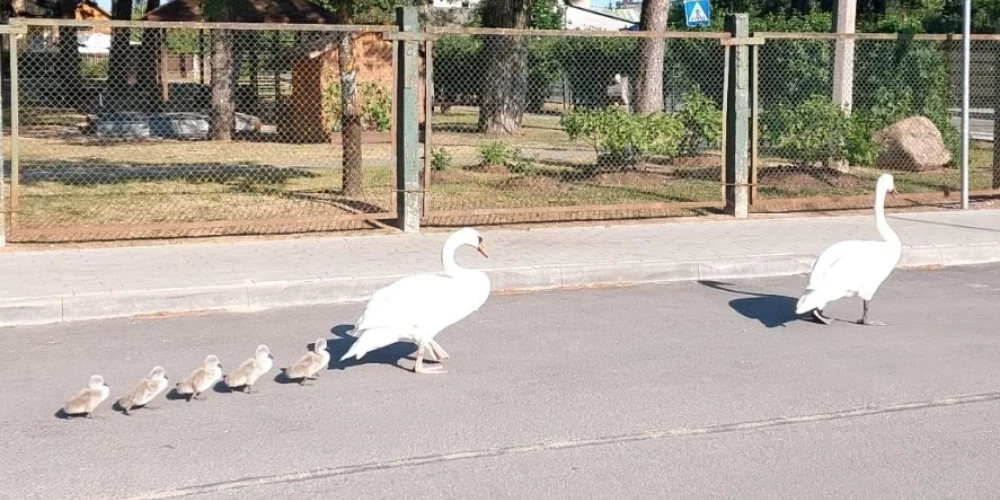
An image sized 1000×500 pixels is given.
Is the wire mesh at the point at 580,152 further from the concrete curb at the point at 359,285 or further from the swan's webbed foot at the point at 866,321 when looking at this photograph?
the swan's webbed foot at the point at 866,321

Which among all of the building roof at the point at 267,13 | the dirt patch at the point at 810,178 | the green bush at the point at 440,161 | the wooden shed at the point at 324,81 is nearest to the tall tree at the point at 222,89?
the building roof at the point at 267,13

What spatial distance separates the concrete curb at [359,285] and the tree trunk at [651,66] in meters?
8.41

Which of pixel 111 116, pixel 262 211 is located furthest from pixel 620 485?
pixel 111 116

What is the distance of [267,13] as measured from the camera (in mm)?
27312

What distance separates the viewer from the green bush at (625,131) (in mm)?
17422

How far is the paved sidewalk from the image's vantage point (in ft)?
31.8

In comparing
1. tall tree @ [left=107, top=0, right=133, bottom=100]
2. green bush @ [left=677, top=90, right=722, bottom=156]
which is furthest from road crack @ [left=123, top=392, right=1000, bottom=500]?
tall tree @ [left=107, top=0, right=133, bottom=100]

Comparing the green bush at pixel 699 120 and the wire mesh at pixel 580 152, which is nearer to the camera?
the wire mesh at pixel 580 152

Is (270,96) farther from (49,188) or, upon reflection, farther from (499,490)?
(499,490)

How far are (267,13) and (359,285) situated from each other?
18.3 meters

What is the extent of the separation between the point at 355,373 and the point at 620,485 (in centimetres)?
257

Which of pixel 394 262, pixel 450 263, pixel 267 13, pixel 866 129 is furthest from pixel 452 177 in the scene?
pixel 267 13

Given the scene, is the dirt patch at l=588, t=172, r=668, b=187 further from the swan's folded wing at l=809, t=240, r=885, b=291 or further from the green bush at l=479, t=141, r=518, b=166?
the swan's folded wing at l=809, t=240, r=885, b=291

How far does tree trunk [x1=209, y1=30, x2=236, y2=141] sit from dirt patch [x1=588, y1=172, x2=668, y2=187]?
9.94 m
